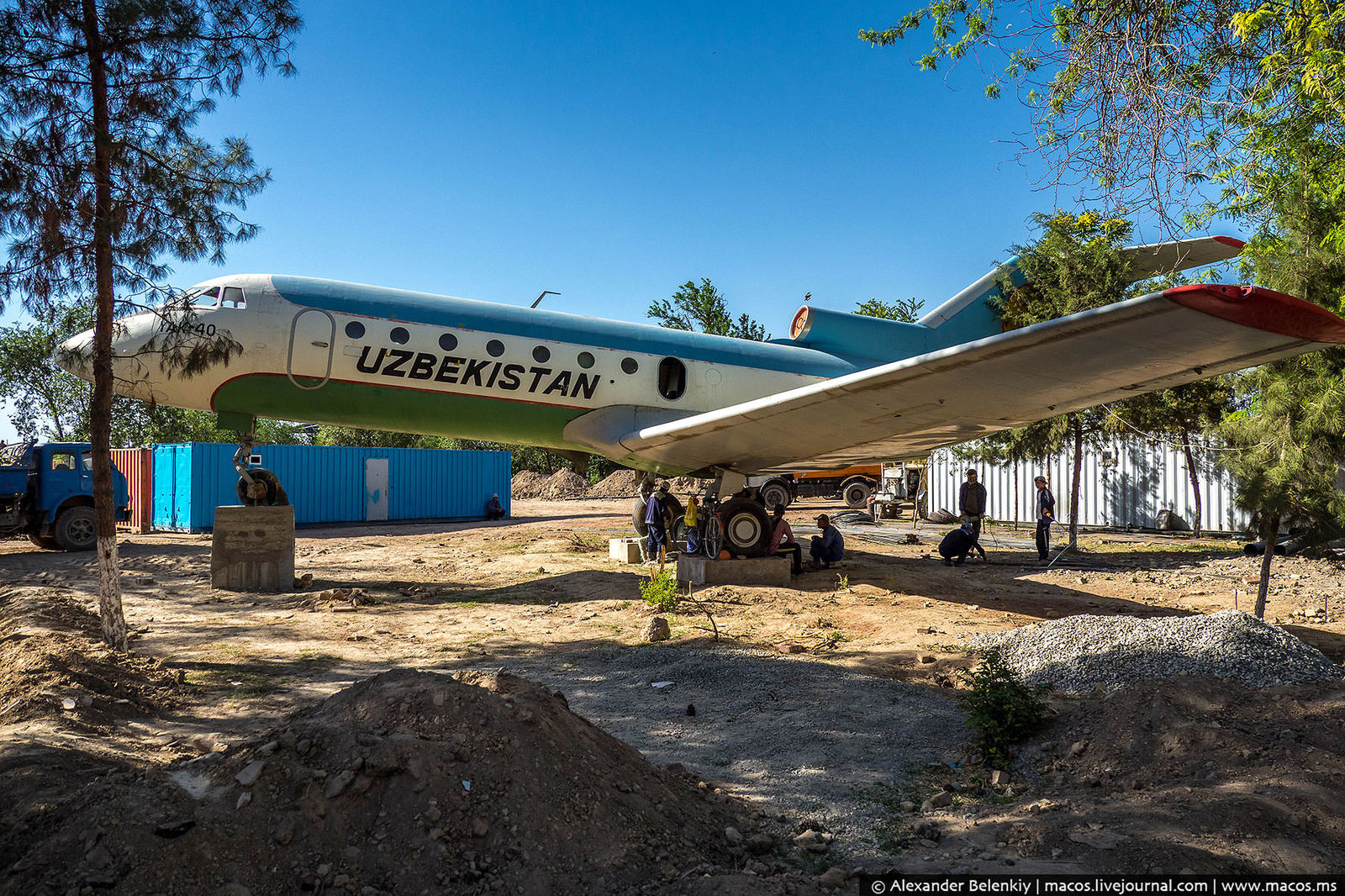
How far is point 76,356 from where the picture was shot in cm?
818

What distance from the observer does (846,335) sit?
48.2 feet

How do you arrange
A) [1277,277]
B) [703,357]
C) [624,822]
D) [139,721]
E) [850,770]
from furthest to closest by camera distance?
[703,357]
[1277,277]
[139,721]
[850,770]
[624,822]

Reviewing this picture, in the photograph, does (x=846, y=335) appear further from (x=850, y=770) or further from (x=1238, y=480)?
(x=850, y=770)

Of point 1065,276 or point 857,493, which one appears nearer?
point 1065,276

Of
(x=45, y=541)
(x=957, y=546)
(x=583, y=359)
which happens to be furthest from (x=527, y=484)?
(x=583, y=359)

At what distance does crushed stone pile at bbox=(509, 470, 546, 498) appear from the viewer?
172 feet

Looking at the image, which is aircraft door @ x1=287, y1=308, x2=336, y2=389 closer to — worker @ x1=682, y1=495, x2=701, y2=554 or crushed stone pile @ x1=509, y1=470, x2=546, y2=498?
worker @ x1=682, y1=495, x2=701, y2=554

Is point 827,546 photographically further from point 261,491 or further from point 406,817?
point 406,817

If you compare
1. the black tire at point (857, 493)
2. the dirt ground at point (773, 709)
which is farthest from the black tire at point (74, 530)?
the black tire at point (857, 493)

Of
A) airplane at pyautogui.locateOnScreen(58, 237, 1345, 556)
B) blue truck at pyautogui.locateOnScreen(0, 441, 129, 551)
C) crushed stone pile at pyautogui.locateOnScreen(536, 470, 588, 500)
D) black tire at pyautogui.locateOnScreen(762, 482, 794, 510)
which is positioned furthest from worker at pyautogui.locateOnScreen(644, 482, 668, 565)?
crushed stone pile at pyautogui.locateOnScreen(536, 470, 588, 500)

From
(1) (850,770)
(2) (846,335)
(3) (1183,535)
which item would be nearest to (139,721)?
(1) (850,770)

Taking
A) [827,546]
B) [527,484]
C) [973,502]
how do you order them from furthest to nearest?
[527,484] < [973,502] < [827,546]

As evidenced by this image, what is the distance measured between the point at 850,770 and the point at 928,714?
1.23m

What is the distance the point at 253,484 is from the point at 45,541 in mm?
10306
